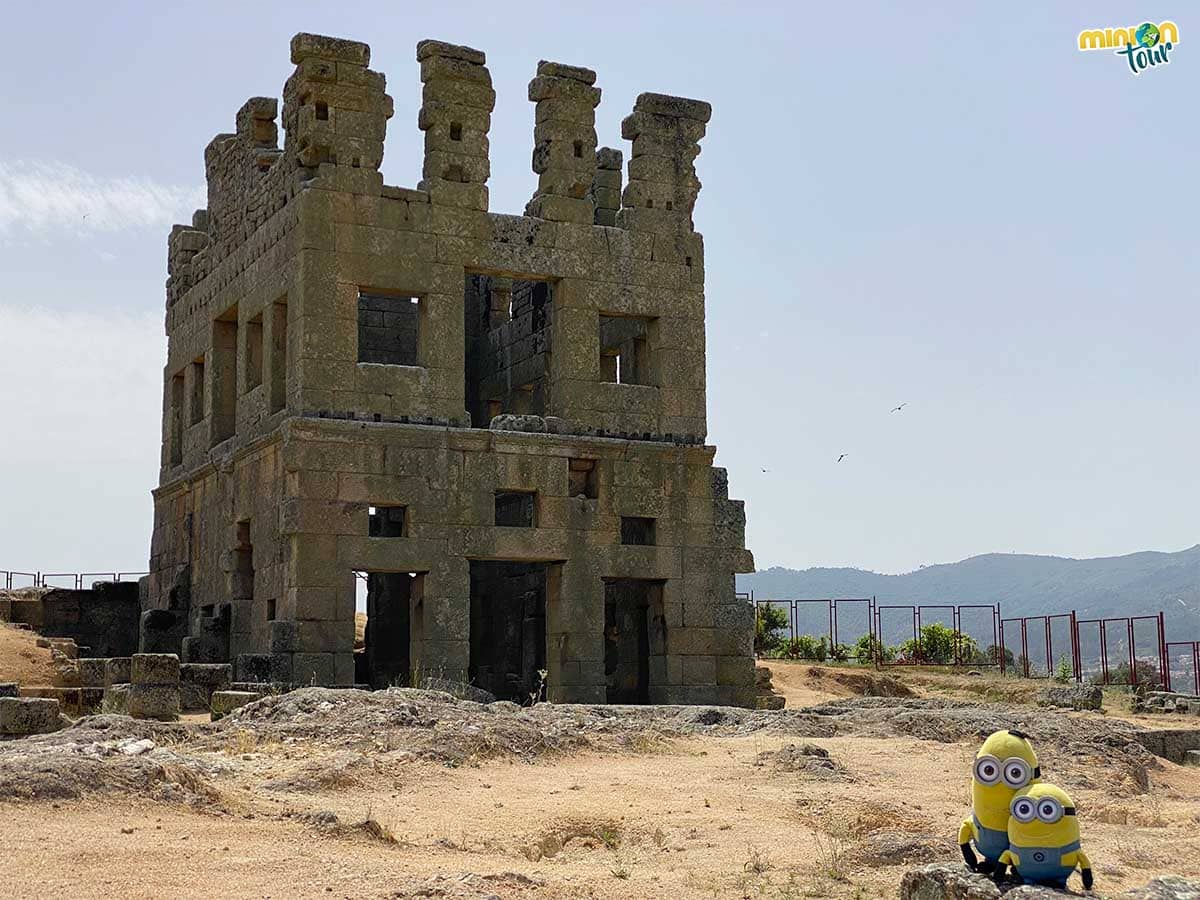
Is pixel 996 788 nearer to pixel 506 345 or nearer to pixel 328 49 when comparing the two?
pixel 328 49

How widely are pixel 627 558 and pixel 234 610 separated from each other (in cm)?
578

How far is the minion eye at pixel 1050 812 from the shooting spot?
7.37m

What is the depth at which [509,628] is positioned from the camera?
25953mm

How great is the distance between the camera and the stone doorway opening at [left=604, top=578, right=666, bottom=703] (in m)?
23.9

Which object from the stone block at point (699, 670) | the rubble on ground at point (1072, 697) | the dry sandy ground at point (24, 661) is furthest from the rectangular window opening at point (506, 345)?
the rubble on ground at point (1072, 697)

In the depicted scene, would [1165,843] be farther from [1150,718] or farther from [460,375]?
[1150,718]

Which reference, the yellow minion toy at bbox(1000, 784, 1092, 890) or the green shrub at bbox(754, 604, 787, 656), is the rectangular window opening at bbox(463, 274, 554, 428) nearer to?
the green shrub at bbox(754, 604, 787, 656)

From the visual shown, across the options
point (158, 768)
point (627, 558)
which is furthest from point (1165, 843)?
point (627, 558)

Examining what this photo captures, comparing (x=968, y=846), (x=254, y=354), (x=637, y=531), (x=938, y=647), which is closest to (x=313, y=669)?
(x=637, y=531)

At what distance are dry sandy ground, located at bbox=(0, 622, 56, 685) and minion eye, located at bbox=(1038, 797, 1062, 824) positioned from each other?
17555mm

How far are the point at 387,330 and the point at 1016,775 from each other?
66.7 feet

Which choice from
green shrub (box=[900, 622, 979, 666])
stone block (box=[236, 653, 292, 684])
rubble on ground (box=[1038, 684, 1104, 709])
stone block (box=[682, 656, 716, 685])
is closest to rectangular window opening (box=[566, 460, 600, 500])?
stone block (box=[682, 656, 716, 685])

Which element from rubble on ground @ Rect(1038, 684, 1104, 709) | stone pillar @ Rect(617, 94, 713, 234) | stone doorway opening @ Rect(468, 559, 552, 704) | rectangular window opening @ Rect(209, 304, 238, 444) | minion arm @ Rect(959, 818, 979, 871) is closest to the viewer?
minion arm @ Rect(959, 818, 979, 871)

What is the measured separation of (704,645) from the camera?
74.8 feet
